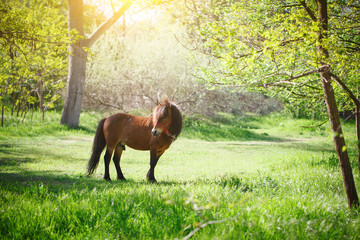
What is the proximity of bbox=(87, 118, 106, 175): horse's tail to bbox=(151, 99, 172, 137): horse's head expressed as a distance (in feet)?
5.47

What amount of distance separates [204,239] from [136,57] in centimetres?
2149

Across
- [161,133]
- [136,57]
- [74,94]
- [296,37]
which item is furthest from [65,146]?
[136,57]

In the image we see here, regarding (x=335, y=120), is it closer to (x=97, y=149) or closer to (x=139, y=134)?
(x=139, y=134)

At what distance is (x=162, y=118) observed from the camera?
6242 millimetres

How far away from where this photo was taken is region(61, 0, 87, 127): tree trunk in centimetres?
1688

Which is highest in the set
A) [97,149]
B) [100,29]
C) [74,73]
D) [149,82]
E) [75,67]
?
[100,29]

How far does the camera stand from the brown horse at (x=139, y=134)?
6.43 meters

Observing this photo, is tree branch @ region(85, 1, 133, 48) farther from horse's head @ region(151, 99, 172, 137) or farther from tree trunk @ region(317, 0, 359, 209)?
tree trunk @ region(317, 0, 359, 209)

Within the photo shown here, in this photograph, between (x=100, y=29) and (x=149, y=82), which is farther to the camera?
(x=149, y=82)

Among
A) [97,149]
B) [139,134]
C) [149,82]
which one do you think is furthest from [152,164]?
[149,82]

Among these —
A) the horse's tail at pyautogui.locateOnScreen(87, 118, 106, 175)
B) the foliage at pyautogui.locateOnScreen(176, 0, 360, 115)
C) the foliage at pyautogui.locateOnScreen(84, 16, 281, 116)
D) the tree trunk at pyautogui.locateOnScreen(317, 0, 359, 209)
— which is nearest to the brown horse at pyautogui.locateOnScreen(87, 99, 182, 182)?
the horse's tail at pyautogui.locateOnScreen(87, 118, 106, 175)

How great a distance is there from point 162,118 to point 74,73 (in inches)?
494

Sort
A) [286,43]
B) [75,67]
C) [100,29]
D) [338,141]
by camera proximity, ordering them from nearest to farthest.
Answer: [338,141], [286,43], [75,67], [100,29]

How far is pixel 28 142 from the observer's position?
1270 centimetres
